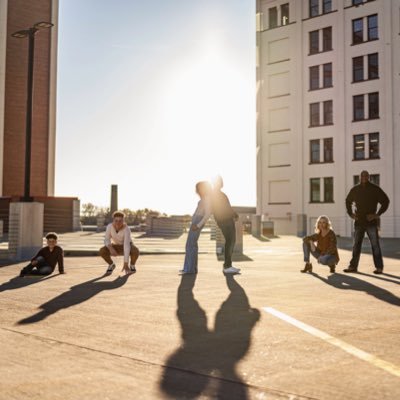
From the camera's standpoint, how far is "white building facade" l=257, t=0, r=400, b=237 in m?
38.9

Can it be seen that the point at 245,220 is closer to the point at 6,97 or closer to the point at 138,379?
the point at 6,97

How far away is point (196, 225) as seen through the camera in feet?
33.9

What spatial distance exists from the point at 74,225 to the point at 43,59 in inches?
650

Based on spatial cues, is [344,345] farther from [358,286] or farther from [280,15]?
[280,15]

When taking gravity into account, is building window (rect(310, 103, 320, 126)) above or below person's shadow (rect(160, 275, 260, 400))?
above

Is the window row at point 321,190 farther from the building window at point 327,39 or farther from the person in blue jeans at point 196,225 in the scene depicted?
the person in blue jeans at point 196,225

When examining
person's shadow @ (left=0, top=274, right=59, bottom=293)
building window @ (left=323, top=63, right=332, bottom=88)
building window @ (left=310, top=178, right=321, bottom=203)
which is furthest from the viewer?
building window @ (left=310, top=178, right=321, bottom=203)

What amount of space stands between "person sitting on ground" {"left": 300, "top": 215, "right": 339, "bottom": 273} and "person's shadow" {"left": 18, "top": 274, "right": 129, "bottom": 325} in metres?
3.33

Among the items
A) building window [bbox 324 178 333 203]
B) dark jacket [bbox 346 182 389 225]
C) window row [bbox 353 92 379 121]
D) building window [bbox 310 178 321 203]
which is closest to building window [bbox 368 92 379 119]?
window row [bbox 353 92 379 121]

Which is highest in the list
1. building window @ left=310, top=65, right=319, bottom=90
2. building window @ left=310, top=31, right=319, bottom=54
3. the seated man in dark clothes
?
building window @ left=310, top=31, right=319, bottom=54

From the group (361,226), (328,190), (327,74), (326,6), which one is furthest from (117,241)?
(326,6)

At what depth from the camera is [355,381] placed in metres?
3.20

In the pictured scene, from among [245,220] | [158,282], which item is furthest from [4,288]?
[245,220]

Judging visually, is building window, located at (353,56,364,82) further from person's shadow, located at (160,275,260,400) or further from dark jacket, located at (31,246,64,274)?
person's shadow, located at (160,275,260,400)
